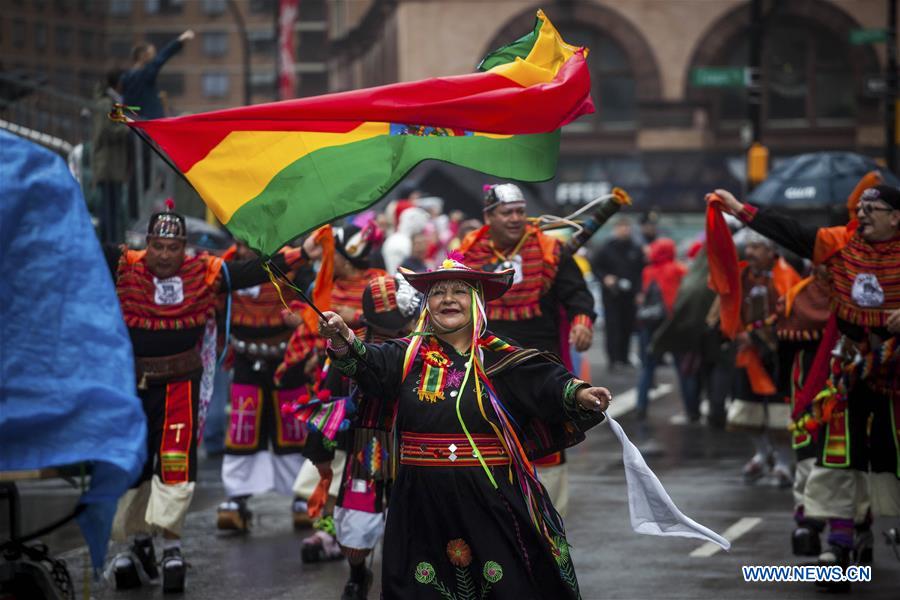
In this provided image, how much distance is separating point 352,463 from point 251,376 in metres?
2.63

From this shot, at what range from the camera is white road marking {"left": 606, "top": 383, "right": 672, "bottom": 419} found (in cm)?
1769

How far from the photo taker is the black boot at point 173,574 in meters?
8.47

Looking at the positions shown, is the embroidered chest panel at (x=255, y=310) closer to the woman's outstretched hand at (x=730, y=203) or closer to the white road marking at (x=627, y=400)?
the woman's outstretched hand at (x=730, y=203)

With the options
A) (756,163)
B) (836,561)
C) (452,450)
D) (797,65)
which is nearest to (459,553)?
(452,450)

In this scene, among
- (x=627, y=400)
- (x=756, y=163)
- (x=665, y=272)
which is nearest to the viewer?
(x=665, y=272)

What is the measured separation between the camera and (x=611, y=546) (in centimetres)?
977

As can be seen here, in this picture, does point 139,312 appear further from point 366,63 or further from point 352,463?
point 366,63

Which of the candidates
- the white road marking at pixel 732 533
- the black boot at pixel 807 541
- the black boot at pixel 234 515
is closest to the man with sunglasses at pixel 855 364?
the black boot at pixel 807 541

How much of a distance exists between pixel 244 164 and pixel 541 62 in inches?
68.2

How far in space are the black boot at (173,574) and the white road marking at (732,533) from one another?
10.2ft

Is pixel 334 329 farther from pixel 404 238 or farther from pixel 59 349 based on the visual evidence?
pixel 404 238

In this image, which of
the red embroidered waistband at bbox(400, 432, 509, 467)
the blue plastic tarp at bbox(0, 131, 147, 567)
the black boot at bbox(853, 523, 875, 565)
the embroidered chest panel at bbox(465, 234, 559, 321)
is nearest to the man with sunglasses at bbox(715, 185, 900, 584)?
the black boot at bbox(853, 523, 875, 565)

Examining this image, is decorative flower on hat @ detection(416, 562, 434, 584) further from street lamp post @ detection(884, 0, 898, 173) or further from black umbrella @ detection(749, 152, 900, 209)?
street lamp post @ detection(884, 0, 898, 173)

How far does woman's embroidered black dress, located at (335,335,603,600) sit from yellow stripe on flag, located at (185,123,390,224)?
87 centimetres
